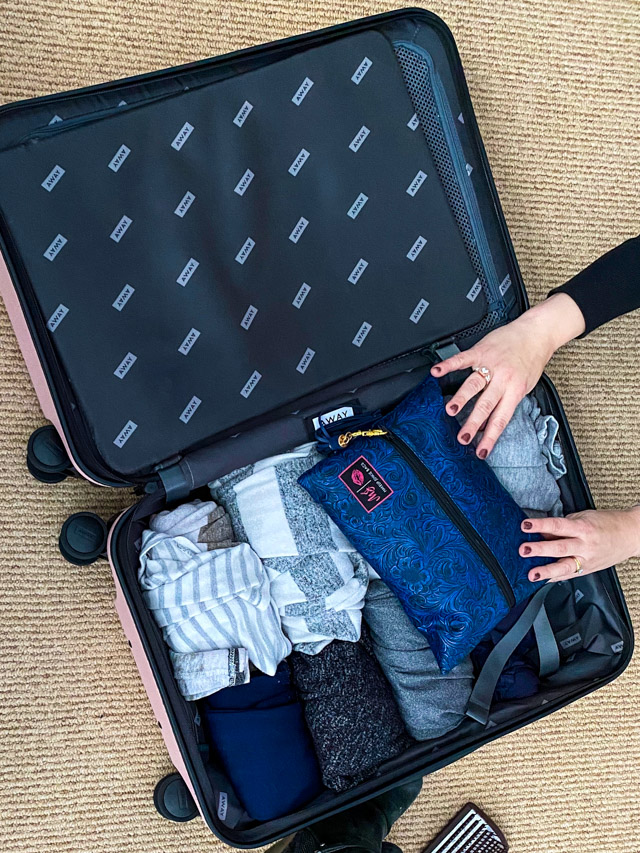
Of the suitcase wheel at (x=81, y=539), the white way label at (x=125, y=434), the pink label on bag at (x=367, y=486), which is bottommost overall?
the suitcase wheel at (x=81, y=539)

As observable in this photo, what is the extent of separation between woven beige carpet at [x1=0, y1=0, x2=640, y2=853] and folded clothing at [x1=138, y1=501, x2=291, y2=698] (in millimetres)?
180

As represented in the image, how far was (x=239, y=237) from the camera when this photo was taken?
0.74 m

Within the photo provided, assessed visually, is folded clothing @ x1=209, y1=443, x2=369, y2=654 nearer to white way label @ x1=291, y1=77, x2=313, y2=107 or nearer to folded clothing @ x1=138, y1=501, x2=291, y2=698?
folded clothing @ x1=138, y1=501, x2=291, y2=698

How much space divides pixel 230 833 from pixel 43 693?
313 millimetres

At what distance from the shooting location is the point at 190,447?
0.74 m

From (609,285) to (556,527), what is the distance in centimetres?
29

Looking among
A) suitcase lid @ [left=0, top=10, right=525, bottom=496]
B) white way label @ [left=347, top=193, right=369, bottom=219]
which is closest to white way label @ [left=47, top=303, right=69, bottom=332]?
suitcase lid @ [left=0, top=10, right=525, bottom=496]

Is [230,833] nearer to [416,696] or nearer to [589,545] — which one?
[416,696]

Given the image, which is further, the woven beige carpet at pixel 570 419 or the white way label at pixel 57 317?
the woven beige carpet at pixel 570 419

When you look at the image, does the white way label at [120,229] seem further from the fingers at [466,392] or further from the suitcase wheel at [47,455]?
the fingers at [466,392]

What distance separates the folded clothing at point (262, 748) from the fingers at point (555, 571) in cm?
31

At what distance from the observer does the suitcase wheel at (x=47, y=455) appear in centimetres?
82

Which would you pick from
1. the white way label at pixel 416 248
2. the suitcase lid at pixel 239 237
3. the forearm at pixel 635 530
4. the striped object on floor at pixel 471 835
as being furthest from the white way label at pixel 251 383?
the striped object on floor at pixel 471 835

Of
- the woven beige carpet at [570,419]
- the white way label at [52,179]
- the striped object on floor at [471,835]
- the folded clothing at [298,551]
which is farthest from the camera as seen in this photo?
the striped object on floor at [471,835]
